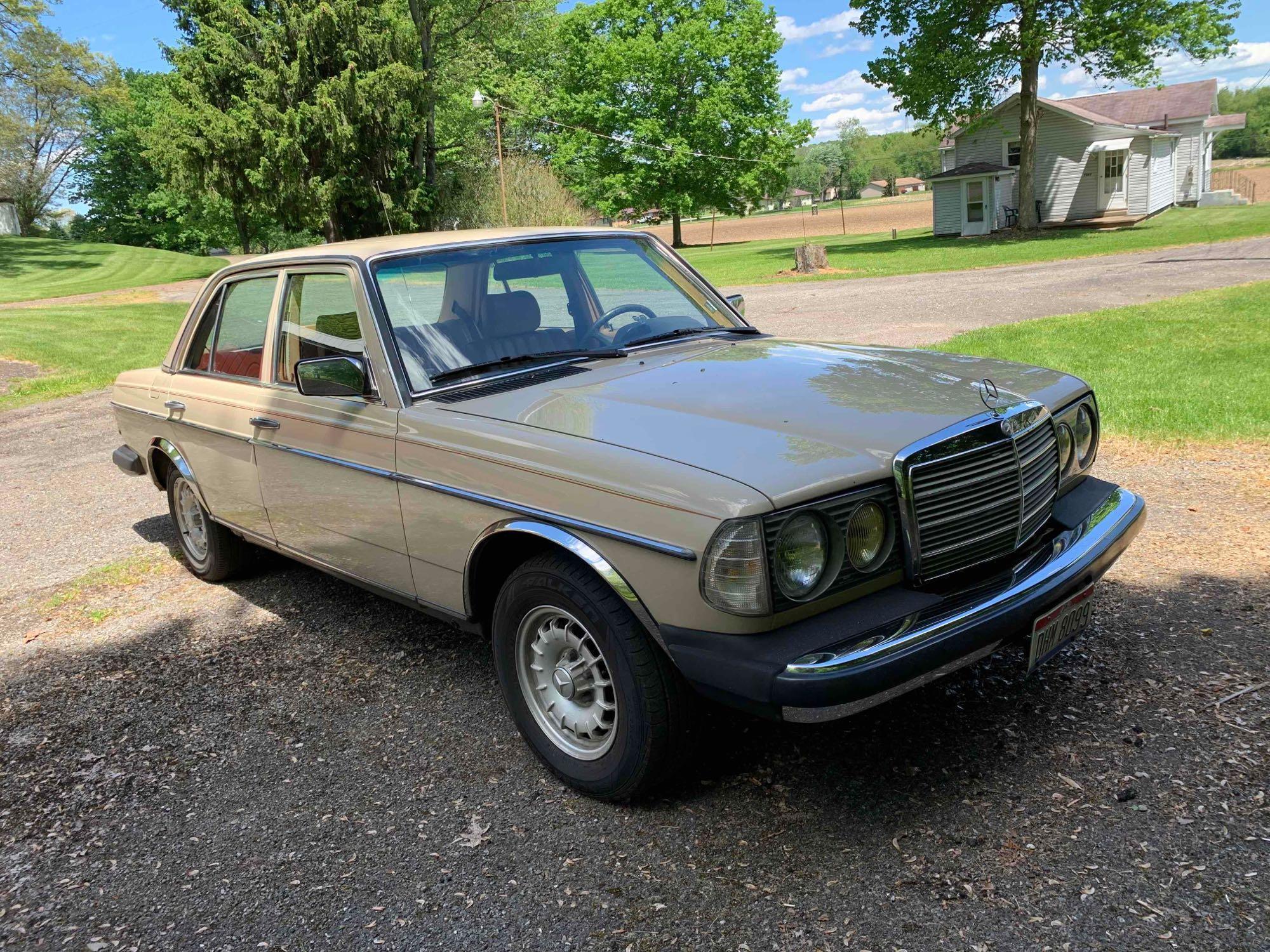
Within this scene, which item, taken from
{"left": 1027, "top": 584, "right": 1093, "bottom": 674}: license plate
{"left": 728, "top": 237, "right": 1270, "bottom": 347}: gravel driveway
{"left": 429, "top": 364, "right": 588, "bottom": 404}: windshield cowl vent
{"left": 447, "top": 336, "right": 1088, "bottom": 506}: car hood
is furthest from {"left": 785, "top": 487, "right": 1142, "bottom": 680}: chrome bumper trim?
{"left": 728, "top": 237, "right": 1270, "bottom": 347}: gravel driveway

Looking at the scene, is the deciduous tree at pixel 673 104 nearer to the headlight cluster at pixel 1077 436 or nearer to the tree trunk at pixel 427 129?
the tree trunk at pixel 427 129

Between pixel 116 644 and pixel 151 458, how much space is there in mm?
1263

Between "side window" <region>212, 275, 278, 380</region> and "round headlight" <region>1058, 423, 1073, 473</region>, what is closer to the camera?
"round headlight" <region>1058, 423, 1073, 473</region>

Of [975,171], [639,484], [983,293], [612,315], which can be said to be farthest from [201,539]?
[975,171]

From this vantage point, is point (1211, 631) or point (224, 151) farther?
point (224, 151)

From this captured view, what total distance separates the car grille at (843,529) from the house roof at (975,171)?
4106 cm

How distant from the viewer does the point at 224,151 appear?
32.5 m

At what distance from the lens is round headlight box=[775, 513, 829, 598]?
257 centimetres

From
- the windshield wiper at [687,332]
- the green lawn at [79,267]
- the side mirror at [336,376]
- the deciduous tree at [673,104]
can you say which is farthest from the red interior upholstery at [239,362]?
the deciduous tree at [673,104]

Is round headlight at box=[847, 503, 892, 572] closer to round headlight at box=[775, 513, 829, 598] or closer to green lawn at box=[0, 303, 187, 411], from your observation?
round headlight at box=[775, 513, 829, 598]

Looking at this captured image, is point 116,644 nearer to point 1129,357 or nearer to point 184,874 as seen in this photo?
point 184,874

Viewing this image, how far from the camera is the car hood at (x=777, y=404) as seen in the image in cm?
268

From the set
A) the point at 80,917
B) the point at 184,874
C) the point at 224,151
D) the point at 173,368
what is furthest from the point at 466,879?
the point at 224,151

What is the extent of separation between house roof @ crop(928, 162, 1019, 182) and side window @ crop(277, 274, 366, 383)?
40109 mm
